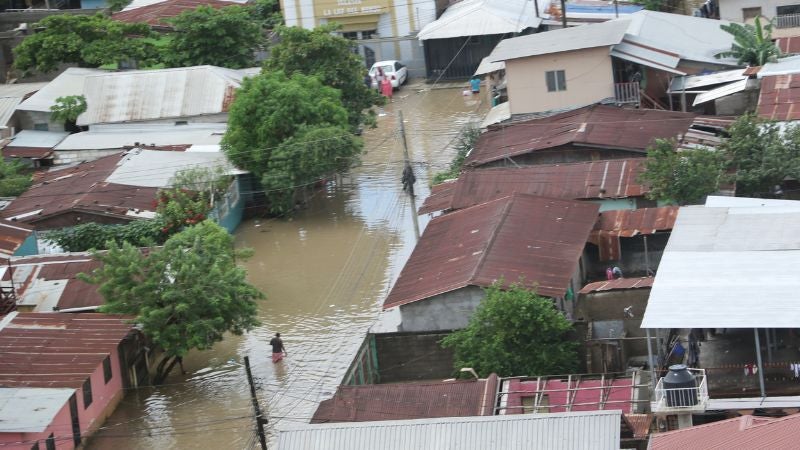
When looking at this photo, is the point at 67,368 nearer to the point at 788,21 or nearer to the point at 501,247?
the point at 501,247

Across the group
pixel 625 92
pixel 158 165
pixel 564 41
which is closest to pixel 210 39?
pixel 158 165

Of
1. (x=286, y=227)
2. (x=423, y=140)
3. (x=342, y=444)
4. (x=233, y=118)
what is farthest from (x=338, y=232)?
(x=342, y=444)

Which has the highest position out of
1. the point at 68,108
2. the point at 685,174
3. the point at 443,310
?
the point at 68,108

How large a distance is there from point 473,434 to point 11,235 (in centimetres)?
1294

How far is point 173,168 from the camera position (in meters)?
30.4

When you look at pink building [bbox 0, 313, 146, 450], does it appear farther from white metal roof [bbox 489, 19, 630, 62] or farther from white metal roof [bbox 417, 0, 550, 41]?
white metal roof [bbox 417, 0, 550, 41]

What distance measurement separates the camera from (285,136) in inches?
1196

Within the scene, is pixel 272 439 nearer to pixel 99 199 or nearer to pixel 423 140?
pixel 99 199

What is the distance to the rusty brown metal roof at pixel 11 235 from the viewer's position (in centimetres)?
2500

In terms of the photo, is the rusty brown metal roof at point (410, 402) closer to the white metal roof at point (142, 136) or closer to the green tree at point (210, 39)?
the white metal roof at point (142, 136)

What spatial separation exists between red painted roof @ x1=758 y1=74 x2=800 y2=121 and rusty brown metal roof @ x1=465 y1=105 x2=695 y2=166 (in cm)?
160

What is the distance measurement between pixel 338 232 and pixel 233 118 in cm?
360

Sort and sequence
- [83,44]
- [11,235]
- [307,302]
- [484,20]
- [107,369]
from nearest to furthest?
[107,369] → [11,235] → [307,302] → [83,44] → [484,20]

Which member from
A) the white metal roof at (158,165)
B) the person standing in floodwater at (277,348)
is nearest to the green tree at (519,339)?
the person standing in floodwater at (277,348)
